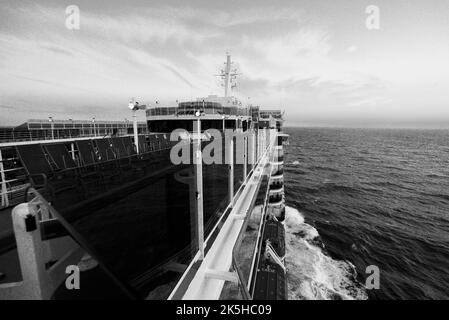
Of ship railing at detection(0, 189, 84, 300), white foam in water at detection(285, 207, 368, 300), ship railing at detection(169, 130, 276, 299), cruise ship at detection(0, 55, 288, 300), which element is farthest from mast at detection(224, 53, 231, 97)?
ship railing at detection(0, 189, 84, 300)

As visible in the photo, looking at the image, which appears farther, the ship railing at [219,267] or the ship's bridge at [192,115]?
the ship's bridge at [192,115]

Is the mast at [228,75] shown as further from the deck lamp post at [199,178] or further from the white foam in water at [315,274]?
the deck lamp post at [199,178]

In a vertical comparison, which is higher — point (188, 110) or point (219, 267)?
point (188, 110)

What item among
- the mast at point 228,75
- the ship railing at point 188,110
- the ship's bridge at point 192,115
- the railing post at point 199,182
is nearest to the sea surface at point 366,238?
the railing post at point 199,182

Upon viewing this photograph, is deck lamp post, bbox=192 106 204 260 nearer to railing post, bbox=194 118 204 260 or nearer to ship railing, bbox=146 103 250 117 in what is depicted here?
railing post, bbox=194 118 204 260

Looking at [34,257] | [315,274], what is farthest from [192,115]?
[34,257]

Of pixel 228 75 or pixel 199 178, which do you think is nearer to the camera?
pixel 199 178

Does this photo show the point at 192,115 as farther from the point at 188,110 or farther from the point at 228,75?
the point at 228,75

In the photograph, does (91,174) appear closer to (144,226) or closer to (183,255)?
(144,226)
